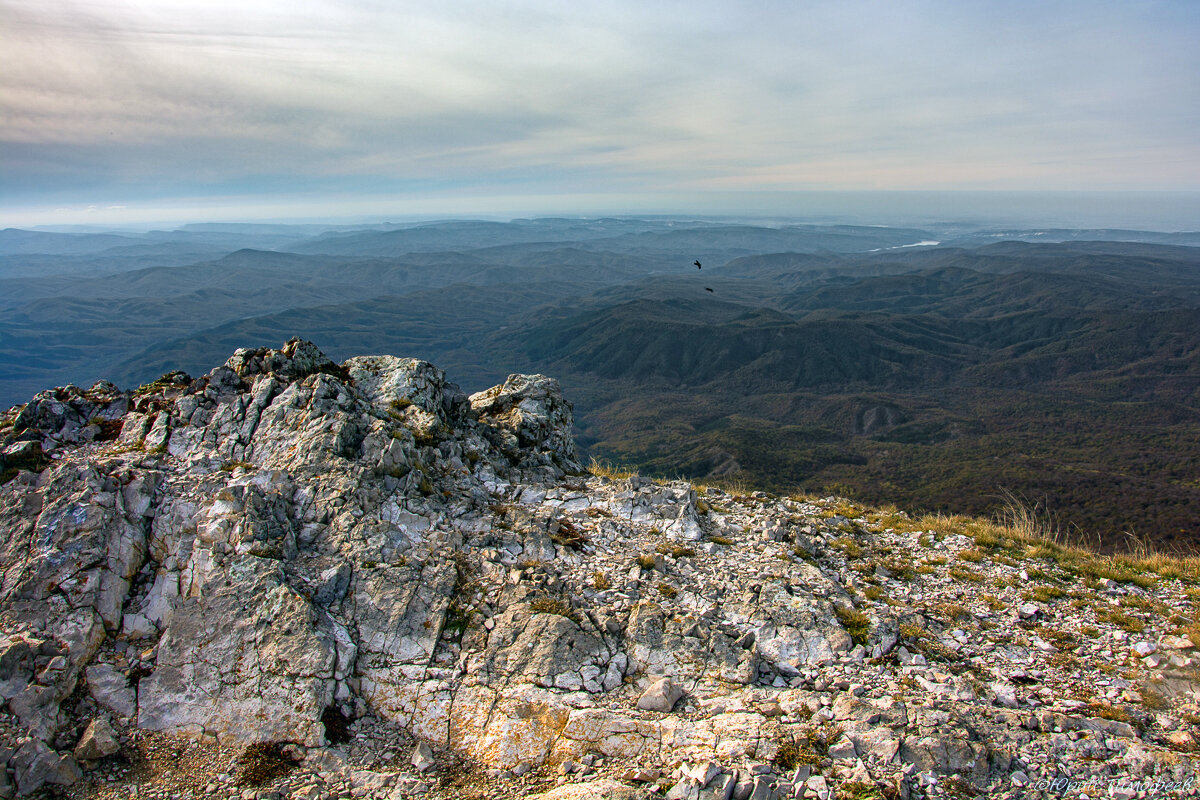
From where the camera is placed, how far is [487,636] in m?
10.3

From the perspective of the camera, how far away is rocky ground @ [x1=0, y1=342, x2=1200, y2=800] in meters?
8.12

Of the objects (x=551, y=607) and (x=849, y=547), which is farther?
(x=849, y=547)

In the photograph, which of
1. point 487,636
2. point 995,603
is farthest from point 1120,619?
point 487,636

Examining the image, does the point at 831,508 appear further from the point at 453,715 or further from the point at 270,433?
the point at 270,433

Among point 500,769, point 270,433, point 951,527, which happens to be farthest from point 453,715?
point 951,527

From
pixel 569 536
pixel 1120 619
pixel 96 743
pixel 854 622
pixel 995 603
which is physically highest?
pixel 569 536

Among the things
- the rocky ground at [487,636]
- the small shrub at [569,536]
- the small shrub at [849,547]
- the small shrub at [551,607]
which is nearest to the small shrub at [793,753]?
the rocky ground at [487,636]

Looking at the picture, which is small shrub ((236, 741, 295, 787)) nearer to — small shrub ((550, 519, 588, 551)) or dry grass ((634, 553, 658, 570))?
small shrub ((550, 519, 588, 551))

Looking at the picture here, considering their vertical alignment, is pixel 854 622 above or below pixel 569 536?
below

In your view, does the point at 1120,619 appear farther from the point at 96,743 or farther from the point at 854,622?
the point at 96,743

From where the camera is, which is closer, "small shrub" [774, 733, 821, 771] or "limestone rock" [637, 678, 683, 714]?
"small shrub" [774, 733, 821, 771]

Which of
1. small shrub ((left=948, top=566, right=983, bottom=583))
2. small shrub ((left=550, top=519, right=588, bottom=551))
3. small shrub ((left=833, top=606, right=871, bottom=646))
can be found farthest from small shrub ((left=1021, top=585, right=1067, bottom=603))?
small shrub ((left=550, top=519, right=588, bottom=551))

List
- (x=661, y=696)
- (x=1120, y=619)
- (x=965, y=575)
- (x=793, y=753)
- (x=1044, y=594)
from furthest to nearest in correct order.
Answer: (x=965, y=575) → (x=1044, y=594) → (x=1120, y=619) → (x=661, y=696) → (x=793, y=753)

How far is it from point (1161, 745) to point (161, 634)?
57.2ft
